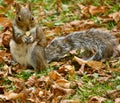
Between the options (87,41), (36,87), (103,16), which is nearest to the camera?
(36,87)

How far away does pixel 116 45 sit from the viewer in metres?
6.10

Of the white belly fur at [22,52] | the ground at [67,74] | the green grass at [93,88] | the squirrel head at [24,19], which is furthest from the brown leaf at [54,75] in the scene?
the squirrel head at [24,19]

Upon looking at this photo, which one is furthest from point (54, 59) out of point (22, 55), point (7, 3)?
point (7, 3)

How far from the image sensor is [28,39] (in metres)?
5.93

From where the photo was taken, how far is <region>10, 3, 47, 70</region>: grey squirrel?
5.89 metres

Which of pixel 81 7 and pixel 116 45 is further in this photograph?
pixel 81 7

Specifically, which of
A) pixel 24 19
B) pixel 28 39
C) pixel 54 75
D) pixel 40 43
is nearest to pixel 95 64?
pixel 54 75

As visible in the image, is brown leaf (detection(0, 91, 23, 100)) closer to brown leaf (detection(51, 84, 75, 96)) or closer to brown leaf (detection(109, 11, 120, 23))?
brown leaf (detection(51, 84, 75, 96))

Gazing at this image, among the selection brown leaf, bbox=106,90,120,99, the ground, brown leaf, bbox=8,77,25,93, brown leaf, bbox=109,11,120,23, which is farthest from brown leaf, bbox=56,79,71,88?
brown leaf, bbox=109,11,120,23

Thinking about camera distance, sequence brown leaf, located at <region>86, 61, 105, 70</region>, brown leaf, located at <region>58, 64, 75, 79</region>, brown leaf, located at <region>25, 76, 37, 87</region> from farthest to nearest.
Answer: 1. brown leaf, located at <region>86, 61, 105, 70</region>
2. brown leaf, located at <region>58, 64, 75, 79</region>
3. brown leaf, located at <region>25, 76, 37, 87</region>

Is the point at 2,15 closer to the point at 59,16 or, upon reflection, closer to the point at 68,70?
the point at 59,16

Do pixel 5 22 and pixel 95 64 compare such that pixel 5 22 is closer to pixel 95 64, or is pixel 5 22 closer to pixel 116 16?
pixel 116 16

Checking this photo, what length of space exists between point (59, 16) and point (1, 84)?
2.71 meters

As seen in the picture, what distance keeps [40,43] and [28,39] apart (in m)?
0.16
